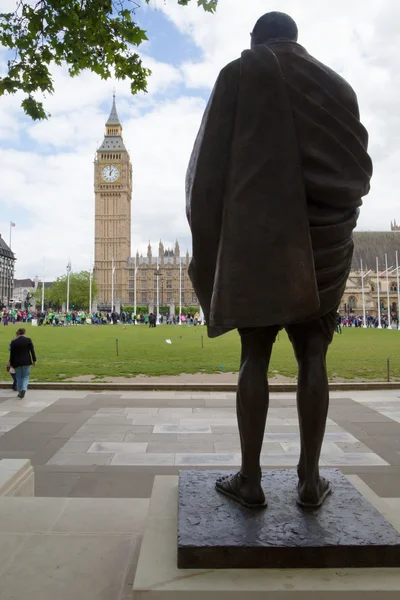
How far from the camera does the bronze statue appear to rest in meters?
2.07

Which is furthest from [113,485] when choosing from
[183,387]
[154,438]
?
[183,387]

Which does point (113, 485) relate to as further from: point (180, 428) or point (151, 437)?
point (180, 428)

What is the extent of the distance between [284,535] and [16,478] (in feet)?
7.14

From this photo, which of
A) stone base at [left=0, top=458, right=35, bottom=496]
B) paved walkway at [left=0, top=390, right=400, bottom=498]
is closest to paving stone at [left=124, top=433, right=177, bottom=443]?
paved walkway at [left=0, top=390, right=400, bottom=498]

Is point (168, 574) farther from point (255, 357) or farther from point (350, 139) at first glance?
point (350, 139)

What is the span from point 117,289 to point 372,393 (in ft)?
329

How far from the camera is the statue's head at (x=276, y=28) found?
233 centimetres

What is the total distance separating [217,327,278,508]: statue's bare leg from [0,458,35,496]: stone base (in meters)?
1.69

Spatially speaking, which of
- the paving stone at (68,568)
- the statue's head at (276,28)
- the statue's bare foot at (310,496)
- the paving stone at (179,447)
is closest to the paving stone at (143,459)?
the paving stone at (179,447)

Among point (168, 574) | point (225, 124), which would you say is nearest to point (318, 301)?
point (225, 124)

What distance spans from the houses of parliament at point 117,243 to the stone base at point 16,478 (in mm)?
101138

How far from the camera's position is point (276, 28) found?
2338 millimetres

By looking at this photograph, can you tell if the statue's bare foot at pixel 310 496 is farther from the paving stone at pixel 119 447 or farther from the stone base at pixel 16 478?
the paving stone at pixel 119 447

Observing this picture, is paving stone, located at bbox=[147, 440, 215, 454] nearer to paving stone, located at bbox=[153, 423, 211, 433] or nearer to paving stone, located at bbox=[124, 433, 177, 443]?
paving stone, located at bbox=[124, 433, 177, 443]
